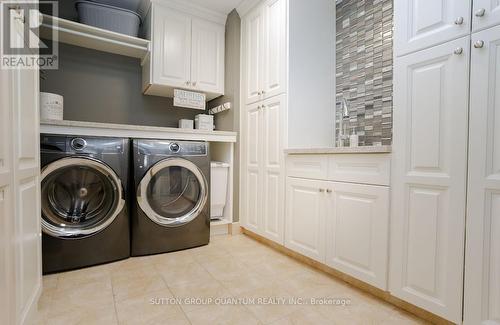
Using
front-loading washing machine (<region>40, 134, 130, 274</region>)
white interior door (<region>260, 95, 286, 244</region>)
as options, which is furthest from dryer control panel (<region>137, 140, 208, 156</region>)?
white interior door (<region>260, 95, 286, 244</region>)

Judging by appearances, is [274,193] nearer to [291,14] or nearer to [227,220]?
[227,220]

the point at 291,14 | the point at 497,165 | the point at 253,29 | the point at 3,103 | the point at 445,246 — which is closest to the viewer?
the point at 3,103

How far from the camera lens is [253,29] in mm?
2463

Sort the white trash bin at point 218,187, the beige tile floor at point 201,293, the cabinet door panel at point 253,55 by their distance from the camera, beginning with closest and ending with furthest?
the beige tile floor at point 201,293, the cabinet door panel at point 253,55, the white trash bin at point 218,187

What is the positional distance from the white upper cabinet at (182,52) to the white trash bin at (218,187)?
2.63 feet

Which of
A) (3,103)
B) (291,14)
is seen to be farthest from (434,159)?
(3,103)

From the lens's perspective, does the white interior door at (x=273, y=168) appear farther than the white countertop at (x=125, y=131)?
Yes

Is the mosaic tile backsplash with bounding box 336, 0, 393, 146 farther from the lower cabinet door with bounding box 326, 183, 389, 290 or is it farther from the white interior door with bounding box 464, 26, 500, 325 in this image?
the white interior door with bounding box 464, 26, 500, 325

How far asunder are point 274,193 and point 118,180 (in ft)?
3.98

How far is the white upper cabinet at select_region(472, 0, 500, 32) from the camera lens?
1046mm

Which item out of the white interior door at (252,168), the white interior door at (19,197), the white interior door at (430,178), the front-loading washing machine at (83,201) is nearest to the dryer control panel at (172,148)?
the front-loading washing machine at (83,201)

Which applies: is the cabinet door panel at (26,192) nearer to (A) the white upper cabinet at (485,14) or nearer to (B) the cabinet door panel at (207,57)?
(B) the cabinet door panel at (207,57)

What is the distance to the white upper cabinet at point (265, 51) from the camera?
2.13 m

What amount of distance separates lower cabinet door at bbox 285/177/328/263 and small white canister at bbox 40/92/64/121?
5.99ft
